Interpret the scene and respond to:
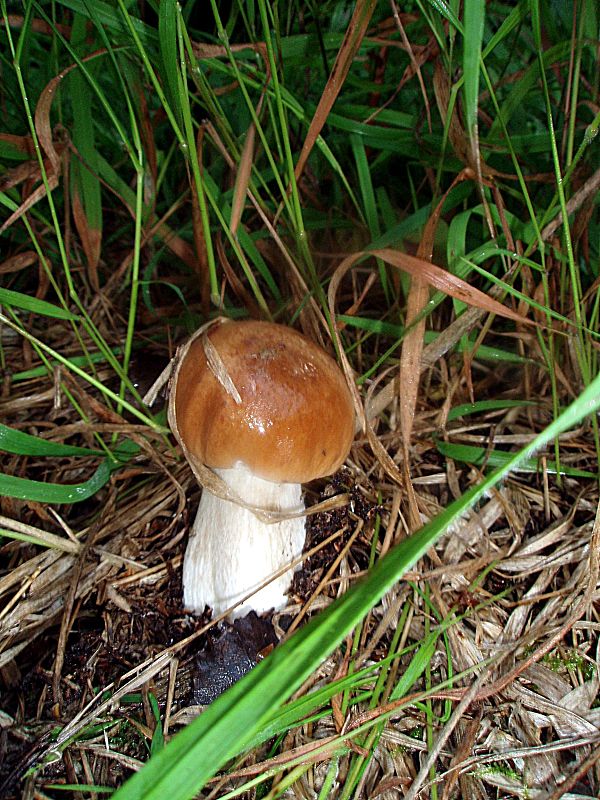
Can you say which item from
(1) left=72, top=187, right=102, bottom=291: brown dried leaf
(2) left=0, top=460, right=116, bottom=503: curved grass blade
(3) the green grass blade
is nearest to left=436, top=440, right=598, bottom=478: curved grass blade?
(3) the green grass blade

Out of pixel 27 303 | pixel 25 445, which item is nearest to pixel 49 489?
pixel 25 445

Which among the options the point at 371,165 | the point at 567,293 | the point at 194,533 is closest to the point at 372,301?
the point at 371,165

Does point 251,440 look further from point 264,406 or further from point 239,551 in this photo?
point 239,551

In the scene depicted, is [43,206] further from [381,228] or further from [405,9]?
[405,9]

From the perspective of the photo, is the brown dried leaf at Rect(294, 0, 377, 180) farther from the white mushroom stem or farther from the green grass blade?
the white mushroom stem

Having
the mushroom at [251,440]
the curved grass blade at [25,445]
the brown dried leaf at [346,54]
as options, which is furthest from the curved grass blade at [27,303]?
the brown dried leaf at [346,54]

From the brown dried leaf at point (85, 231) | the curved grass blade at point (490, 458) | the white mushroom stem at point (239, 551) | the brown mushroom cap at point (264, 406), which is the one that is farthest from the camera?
the brown dried leaf at point (85, 231)

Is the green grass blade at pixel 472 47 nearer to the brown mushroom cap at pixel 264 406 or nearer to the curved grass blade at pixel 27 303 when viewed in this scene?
the brown mushroom cap at pixel 264 406

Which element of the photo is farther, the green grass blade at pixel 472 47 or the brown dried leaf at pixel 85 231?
the brown dried leaf at pixel 85 231
